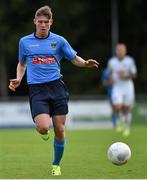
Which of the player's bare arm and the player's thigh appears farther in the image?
the player's thigh

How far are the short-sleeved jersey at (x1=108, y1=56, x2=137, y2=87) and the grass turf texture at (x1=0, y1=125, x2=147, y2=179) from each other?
401 centimetres

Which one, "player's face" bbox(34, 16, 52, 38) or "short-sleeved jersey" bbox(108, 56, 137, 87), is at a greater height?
"player's face" bbox(34, 16, 52, 38)

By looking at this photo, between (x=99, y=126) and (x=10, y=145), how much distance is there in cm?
1284

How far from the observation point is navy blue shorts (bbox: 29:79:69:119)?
12117 mm

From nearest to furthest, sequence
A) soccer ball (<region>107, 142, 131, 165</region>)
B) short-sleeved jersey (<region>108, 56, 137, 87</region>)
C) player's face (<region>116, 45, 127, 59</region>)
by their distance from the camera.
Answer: soccer ball (<region>107, 142, 131, 165</region>) → player's face (<region>116, 45, 127, 59</region>) → short-sleeved jersey (<region>108, 56, 137, 87</region>)

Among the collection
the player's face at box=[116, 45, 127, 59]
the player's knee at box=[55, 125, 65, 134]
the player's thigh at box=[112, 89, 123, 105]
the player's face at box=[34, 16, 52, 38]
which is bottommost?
the player's thigh at box=[112, 89, 123, 105]

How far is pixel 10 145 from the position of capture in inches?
734

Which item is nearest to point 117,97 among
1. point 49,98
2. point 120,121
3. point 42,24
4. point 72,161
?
point 120,121

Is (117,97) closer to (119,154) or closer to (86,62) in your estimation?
(86,62)

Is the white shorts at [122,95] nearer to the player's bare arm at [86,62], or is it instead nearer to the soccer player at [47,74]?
the player's bare arm at [86,62]

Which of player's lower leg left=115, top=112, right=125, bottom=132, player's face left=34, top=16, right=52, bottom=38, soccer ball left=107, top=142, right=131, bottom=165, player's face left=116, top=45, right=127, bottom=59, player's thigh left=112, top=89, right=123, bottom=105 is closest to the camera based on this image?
player's face left=34, top=16, right=52, bottom=38

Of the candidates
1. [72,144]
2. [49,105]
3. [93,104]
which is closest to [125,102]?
[72,144]

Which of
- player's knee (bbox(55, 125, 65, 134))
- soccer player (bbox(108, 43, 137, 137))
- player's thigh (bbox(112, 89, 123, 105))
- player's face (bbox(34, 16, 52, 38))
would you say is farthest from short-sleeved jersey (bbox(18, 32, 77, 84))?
player's thigh (bbox(112, 89, 123, 105))

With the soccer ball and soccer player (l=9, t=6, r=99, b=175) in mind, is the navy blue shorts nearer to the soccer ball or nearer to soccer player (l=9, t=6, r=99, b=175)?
soccer player (l=9, t=6, r=99, b=175)
